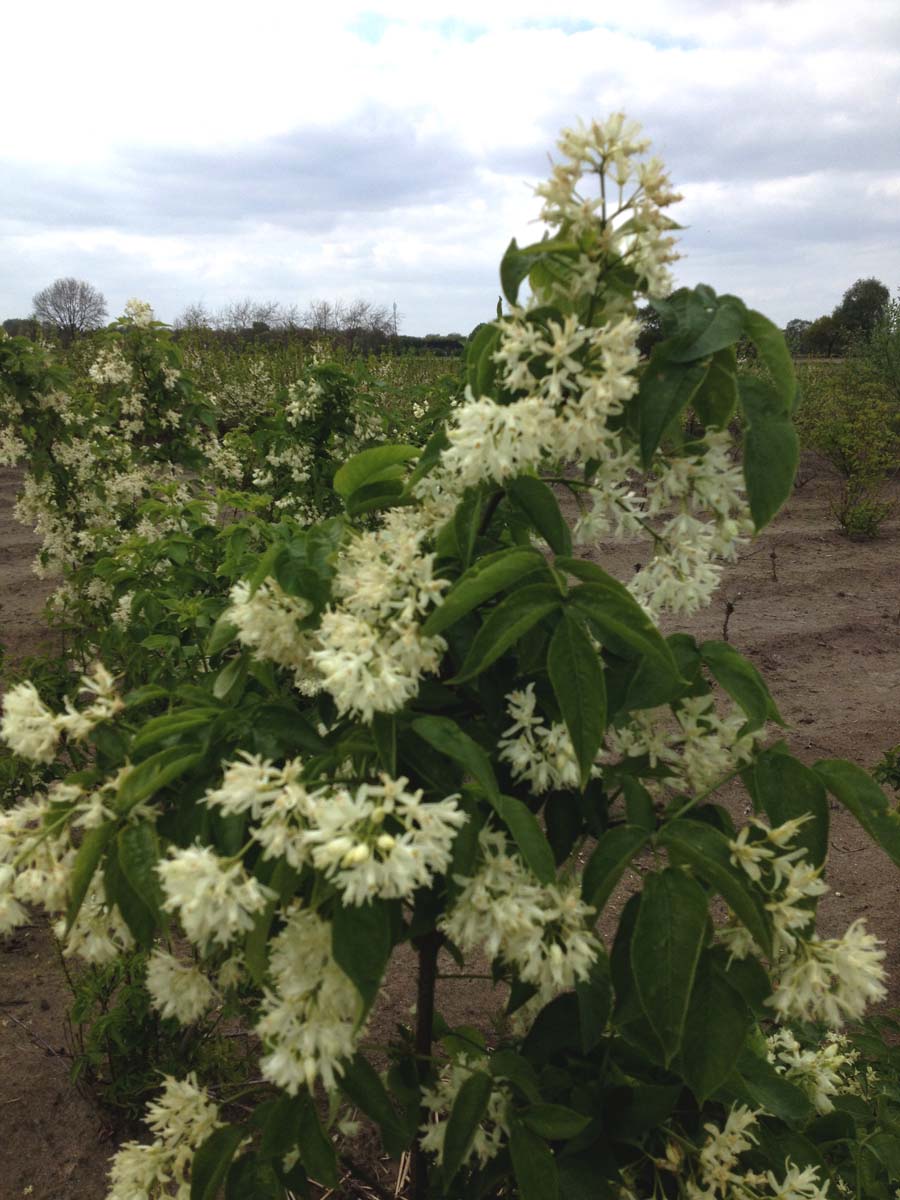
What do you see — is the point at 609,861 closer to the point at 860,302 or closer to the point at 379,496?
the point at 379,496

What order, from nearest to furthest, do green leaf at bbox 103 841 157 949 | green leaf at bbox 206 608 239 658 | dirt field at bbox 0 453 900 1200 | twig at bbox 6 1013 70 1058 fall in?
1. green leaf at bbox 103 841 157 949
2. green leaf at bbox 206 608 239 658
3. dirt field at bbox 0 453 900 1200
4. twig at bbox 6 1013 70 1058

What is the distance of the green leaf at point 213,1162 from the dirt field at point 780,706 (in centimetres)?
138

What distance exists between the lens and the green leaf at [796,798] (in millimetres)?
1249

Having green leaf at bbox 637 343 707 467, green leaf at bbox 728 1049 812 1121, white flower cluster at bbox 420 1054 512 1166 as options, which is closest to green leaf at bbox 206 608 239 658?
green leaf at bbox 637 343 707 467

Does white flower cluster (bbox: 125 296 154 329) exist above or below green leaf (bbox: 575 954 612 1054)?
above

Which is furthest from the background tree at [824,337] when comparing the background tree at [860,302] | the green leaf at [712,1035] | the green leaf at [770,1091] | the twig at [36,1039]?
the green leaf at [712,1035]

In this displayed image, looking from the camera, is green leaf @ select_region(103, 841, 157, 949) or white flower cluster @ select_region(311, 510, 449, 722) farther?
green leaf @ select_region(103, 841, 157, 949)

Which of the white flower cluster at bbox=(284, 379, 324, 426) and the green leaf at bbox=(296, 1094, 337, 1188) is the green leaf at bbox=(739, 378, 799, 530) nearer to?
the green leaf at bbox=(296, 1094, 337, 1188)

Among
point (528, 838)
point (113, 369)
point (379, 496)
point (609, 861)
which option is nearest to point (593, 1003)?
point (609, 861)

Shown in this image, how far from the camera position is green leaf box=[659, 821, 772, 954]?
41.1 inches

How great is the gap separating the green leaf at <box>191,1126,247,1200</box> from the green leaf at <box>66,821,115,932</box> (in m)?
0.51

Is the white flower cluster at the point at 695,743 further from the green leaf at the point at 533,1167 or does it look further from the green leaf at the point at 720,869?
the green leaf at the point at 533,1167

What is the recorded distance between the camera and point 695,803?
4.24 feet

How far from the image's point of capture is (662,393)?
1093 millimetres
